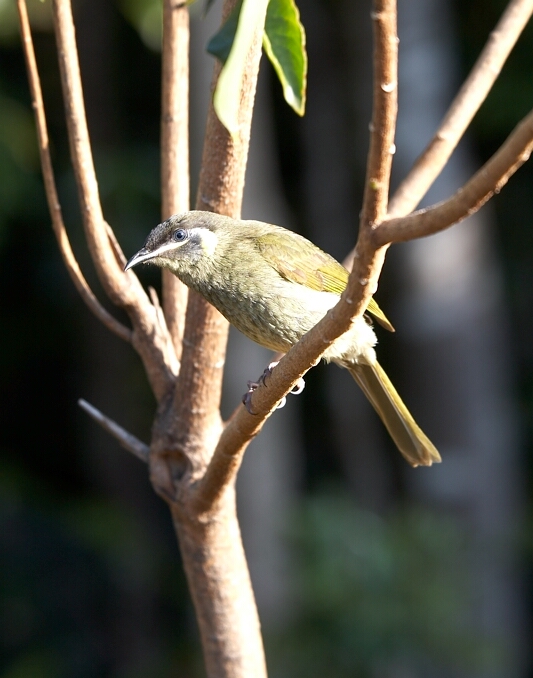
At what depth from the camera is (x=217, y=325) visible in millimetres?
2434

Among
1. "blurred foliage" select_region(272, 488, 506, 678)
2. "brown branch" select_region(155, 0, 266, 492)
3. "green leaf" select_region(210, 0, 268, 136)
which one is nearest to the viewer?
"green leaf" select_region(210, 0, 268, 136)

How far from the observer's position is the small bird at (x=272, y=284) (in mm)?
2834

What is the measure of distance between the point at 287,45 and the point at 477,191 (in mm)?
666

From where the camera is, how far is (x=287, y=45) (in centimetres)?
Result: 178

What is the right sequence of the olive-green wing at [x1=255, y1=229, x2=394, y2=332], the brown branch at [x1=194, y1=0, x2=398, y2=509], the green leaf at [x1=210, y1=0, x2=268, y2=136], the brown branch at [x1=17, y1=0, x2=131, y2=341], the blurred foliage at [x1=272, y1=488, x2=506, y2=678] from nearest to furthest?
the green leaf at [x1=210, y1=0, x2=268, y2=136], the brown branch at [x1=194, y1=0, x2=398, y2=509], the brown branch at [x1=17, y1=0, x2=131, y2=341], the olive-green wing at [x1=255, y1=229, x2=394, y2=332], the blurred foliage at [x1=272, y1=488, x2=506, y2=678]

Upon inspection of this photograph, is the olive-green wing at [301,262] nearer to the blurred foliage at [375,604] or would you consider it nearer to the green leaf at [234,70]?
the green leaf at [234,70]

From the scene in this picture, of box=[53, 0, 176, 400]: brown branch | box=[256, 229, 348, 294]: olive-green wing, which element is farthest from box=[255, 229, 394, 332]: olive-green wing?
box=[53, 0, 176, 400]: brown branch

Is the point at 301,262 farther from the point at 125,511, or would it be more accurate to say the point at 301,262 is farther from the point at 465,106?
the point at 125,511

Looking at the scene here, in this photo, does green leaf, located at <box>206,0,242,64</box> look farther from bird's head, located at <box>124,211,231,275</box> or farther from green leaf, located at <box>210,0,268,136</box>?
bird's head, located at <box>124,211,231,275</box>

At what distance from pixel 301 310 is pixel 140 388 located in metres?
4.50

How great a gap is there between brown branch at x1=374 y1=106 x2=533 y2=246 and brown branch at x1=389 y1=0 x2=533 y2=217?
1.15 meters

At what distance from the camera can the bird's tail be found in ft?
9.81

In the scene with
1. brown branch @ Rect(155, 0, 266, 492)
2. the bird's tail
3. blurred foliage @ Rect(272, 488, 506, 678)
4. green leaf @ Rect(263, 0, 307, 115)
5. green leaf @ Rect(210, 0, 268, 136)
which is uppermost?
green leaf @ Rect(263, 0, 307, 115)

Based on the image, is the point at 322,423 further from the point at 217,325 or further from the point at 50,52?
the point at 217,325
